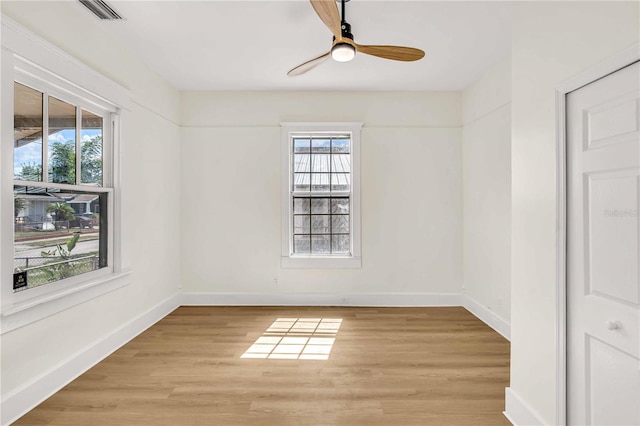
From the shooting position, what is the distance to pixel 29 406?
7.21 ft

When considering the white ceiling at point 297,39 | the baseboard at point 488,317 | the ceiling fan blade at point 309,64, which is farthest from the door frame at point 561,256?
the baseboard at point 488,317

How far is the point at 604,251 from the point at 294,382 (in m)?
2.11

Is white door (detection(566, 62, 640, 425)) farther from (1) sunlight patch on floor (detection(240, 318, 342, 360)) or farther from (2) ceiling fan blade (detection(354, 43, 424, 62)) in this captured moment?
(1) sunlight patch on floor (detection(240, 318, 342, 360))

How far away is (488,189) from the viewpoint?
12.5 ft

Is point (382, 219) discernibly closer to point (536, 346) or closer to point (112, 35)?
point (536, 346)

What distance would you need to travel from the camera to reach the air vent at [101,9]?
2.50m

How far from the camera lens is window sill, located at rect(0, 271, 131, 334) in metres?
2.04

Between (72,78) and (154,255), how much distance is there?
79.0 inches

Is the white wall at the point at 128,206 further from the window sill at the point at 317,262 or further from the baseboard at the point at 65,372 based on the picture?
the window sill at the point at 317,262

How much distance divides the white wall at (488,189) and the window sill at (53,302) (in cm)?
384

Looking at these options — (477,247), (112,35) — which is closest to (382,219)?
(477,247)

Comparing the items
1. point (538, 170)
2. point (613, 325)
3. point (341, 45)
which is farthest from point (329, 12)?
point (613, 325)

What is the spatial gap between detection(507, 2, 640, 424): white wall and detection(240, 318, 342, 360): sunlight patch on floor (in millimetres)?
1624

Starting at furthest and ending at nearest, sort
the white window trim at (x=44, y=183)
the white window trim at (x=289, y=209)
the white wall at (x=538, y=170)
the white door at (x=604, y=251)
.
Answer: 1. the white window trim at (x=289, y=209)
2. the white window trim at (x=44, y=183)
3. the white wall at (x=538, y=170)
4. the white door at (x=604, y=251)
